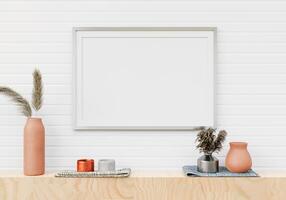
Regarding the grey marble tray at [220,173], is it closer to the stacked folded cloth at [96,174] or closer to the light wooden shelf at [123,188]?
the light wooden shelf at [123,188]

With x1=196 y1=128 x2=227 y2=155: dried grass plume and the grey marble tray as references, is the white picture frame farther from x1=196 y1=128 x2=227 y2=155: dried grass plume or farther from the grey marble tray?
the grey marble tray

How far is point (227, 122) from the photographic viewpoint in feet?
5.97

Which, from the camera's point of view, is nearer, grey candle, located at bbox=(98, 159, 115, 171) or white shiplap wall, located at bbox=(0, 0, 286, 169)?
grey candle, located at bbox=(98, 159, 115, 171)

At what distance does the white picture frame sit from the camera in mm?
1809

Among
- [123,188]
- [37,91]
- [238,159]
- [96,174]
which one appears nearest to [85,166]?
[96,174]

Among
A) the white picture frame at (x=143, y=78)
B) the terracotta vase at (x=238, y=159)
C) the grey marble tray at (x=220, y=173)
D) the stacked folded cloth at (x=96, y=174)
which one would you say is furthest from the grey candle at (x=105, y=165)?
the terracotta vase at (x=238, y=159)

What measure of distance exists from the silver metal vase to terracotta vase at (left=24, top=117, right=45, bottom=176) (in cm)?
70

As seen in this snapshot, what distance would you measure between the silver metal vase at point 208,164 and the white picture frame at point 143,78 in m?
0.17

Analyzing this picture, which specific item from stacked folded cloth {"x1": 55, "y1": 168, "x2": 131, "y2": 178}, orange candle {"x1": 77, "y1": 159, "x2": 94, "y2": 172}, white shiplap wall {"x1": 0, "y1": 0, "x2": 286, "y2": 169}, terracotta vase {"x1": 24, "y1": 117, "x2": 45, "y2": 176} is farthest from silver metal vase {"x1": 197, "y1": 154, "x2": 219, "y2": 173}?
terracotta vase {"x1": 24, "y1": 117, "x2": 45, "y2": 176}

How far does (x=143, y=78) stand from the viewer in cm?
181

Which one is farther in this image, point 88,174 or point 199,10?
point 199,10

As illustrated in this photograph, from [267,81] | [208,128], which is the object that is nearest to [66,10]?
[208,128]

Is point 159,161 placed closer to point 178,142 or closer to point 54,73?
point 178,142

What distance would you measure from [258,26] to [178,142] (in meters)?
0.66
